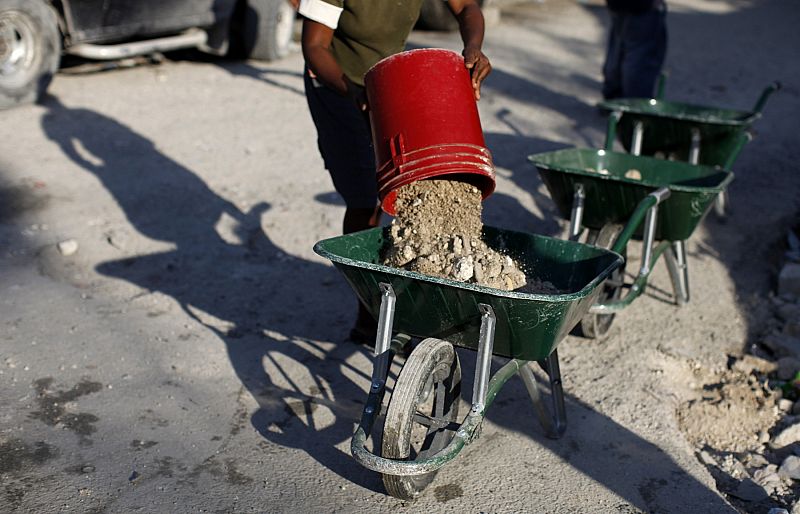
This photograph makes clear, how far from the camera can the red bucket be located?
3.23m

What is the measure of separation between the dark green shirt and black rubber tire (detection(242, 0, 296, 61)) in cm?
543

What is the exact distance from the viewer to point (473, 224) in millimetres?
3580

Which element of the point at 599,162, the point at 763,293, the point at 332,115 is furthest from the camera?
the point at 763,293

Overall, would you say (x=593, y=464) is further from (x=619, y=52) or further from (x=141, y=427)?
(x=619, y=52)

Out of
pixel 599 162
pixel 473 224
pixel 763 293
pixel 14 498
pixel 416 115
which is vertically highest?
pixel 416 115

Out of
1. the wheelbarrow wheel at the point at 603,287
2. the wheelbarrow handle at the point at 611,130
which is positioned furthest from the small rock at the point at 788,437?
the wheelbarrow handle at the point at 611,130

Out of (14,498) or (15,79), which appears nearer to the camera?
(14,498)

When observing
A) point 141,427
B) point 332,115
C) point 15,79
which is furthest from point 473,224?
point 15,79

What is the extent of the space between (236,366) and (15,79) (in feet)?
13.5

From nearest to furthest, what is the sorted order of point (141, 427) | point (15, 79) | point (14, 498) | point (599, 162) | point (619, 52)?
point (14, 498) < point (141, 427) < point (599, 162) < point (15, 79) < point (619, 52)

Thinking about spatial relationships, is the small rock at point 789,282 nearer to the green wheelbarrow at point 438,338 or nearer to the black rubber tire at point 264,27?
the green wheelbarrow at point 438,338

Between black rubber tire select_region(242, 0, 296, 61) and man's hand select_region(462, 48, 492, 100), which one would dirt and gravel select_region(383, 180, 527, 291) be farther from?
black rubber tire select_region(242, 0, 296, 61)

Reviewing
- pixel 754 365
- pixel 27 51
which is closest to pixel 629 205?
pixel 754 365

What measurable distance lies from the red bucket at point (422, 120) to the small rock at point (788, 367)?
210cm
